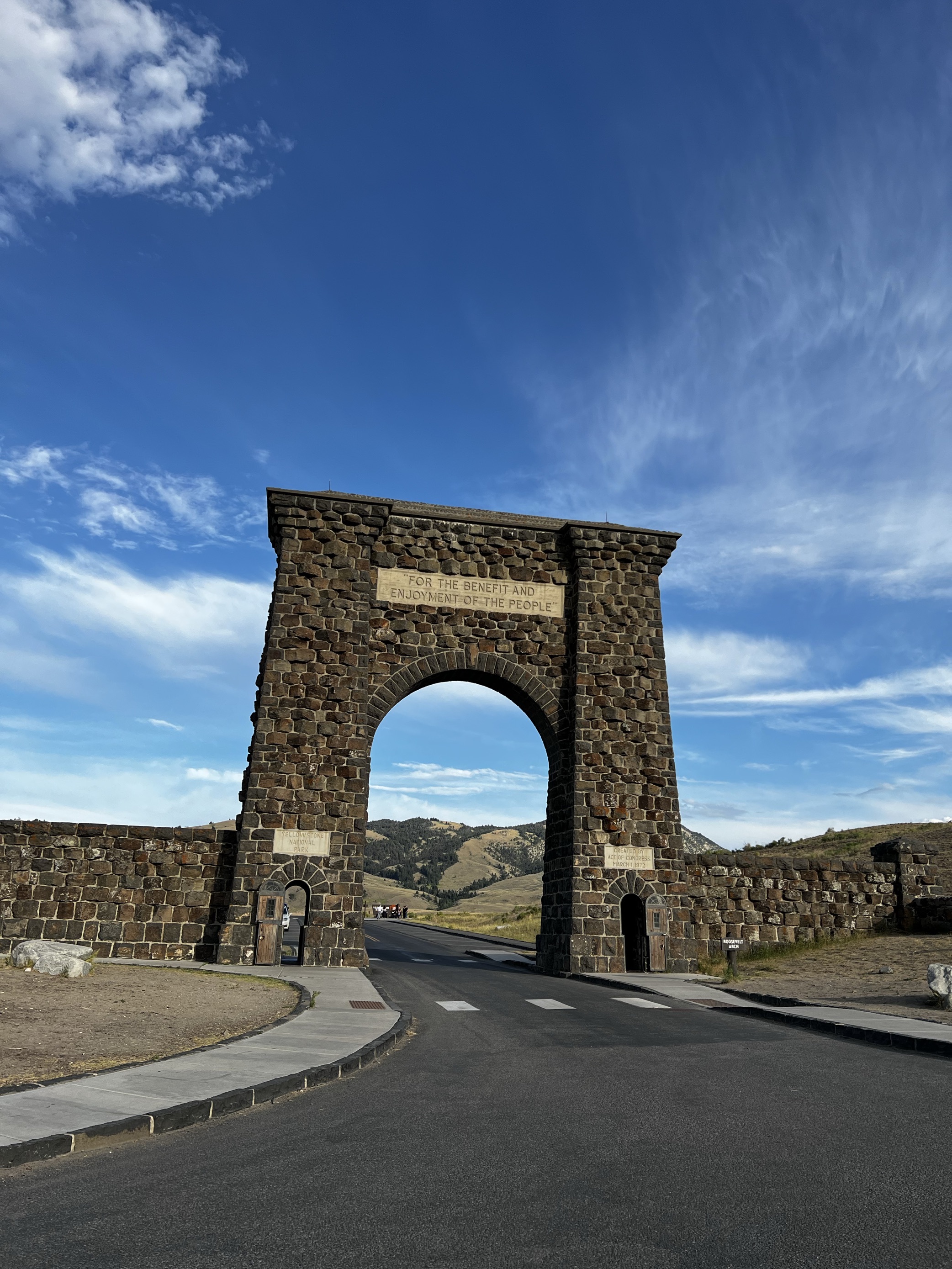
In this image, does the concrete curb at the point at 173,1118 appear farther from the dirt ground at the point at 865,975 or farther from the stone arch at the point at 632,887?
the stone arch at the point at 632,887

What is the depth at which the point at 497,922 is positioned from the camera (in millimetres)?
56281


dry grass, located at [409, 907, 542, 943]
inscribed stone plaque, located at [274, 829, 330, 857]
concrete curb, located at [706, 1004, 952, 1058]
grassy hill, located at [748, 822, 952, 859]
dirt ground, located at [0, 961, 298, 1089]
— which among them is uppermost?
grassy hill, located at [748, 822, 952, 859]

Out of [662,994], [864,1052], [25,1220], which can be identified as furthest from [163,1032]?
[662,994]

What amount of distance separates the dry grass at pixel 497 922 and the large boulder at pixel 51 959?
24.9 meters

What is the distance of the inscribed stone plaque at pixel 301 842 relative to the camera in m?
20.1

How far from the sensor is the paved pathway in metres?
5.54

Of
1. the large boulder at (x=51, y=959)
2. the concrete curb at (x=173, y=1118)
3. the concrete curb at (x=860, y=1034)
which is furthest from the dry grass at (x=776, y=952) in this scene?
the concrete curb at (x=173, y=1118)

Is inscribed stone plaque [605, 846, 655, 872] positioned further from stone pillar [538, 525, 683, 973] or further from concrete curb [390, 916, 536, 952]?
concrete curb [390, 916, 536, 952]

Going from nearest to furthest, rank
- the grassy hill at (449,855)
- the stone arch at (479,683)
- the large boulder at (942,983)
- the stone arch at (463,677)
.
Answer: the large boulder at (942,983), the stone arch at (463,677), the stone arch at (479,683), the grassy hill at (449,855)

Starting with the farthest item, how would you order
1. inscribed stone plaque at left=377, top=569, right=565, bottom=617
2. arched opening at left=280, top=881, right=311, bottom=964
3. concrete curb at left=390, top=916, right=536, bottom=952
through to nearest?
1. concrete curb at left=390, top=916, right=536, bottom=952
2. inscribed stone plaque at left=377, top=569, right=565, bottom=617
3. arched opening at left=280, top=881, right=311, bottom=964

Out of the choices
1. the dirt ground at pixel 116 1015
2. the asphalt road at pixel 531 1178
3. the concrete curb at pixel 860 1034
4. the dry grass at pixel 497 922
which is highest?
the dry grass at pixel 497 922

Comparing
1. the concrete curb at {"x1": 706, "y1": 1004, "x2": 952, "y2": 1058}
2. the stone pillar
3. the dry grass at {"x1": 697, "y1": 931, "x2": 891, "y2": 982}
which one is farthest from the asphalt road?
the dry grass at {"x1": 697, "y1": 931, "x2": 891, "y2": 982}

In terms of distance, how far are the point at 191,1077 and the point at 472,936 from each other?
35543 millimetres

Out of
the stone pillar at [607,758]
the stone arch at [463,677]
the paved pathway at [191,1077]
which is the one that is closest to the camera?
the paved pathway at [191,1077]
